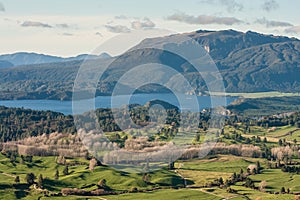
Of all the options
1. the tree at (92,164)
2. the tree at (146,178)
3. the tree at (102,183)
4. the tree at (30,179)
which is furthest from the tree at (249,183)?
the tree at (30,179)

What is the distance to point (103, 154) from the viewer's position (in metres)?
108

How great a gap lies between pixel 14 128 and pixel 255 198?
305 ft

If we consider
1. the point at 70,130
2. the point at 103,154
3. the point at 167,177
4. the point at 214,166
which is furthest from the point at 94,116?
the point at 167,177

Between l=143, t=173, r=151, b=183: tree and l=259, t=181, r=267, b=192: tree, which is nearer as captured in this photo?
l=259, t=181, r=267, b=192: tree

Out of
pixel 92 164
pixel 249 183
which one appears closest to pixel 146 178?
pixel 92 164

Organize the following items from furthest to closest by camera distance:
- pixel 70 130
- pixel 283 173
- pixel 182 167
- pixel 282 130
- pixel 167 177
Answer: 1. pixel 282 130
2. pixel 70 130
3. pixel 182 167
4. pixel 283 173
5. pixel 167 177

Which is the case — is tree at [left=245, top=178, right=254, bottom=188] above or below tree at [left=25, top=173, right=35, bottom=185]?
below

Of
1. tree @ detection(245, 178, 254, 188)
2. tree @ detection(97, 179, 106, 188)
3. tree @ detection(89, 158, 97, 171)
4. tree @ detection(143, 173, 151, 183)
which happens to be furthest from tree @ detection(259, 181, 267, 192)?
tree @ detection(89, 158, 97, 171)

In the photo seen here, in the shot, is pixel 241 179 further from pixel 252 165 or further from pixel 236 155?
pixel 236 155

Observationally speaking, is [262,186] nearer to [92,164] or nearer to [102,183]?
[102,183]

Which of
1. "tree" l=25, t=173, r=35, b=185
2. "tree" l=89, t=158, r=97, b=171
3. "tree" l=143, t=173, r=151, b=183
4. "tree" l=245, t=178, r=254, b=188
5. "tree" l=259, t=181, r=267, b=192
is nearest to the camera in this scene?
"tree" l=259, t=181, r=267, b=192

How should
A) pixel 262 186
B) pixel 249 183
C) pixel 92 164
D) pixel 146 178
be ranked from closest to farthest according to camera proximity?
pixel 262 186 < pixel 249 183 < pixel 146 178 < pixel 92 164

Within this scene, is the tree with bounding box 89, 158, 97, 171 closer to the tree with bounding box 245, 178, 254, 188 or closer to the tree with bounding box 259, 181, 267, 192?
the tree with bounding box 245, 178, 254, 188

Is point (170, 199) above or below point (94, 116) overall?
below
